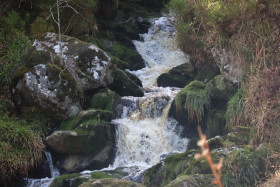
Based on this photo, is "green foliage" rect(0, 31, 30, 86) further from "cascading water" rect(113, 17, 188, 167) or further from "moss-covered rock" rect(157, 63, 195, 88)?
"moss-covered rock" rect(157, 63, 195, 88)

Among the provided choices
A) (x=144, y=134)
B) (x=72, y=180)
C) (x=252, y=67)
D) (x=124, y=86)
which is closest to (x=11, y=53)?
(x=124, y=86)

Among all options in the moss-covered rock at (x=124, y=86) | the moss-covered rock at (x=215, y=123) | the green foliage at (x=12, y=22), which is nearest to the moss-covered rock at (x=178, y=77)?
the moss-covered rock at (x=124, y=86)

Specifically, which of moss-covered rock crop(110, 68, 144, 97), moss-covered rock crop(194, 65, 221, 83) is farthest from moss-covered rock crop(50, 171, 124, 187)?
moss-covered rock crop(194, 65, 221, 83)

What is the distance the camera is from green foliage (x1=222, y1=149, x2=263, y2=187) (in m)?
4.51

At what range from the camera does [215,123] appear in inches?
264

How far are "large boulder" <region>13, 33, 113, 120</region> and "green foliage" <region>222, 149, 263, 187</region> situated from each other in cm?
372

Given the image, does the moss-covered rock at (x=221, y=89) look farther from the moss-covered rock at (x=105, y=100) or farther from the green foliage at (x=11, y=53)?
the green foliage at (x=11, y=53)

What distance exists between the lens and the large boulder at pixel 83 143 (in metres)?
6.61

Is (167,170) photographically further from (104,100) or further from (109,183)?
(104,100)

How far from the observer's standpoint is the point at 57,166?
21.9 ft

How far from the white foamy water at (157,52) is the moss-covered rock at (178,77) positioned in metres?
0.32

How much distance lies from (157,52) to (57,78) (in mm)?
5853

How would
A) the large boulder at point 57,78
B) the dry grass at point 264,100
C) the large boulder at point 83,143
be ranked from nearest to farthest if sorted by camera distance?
1. the dry grass at point 264,100
2. the large boulder at point 83,143
3. the large boulder at point 57,78

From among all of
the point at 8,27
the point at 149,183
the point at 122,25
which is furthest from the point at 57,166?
the point at 122,25
